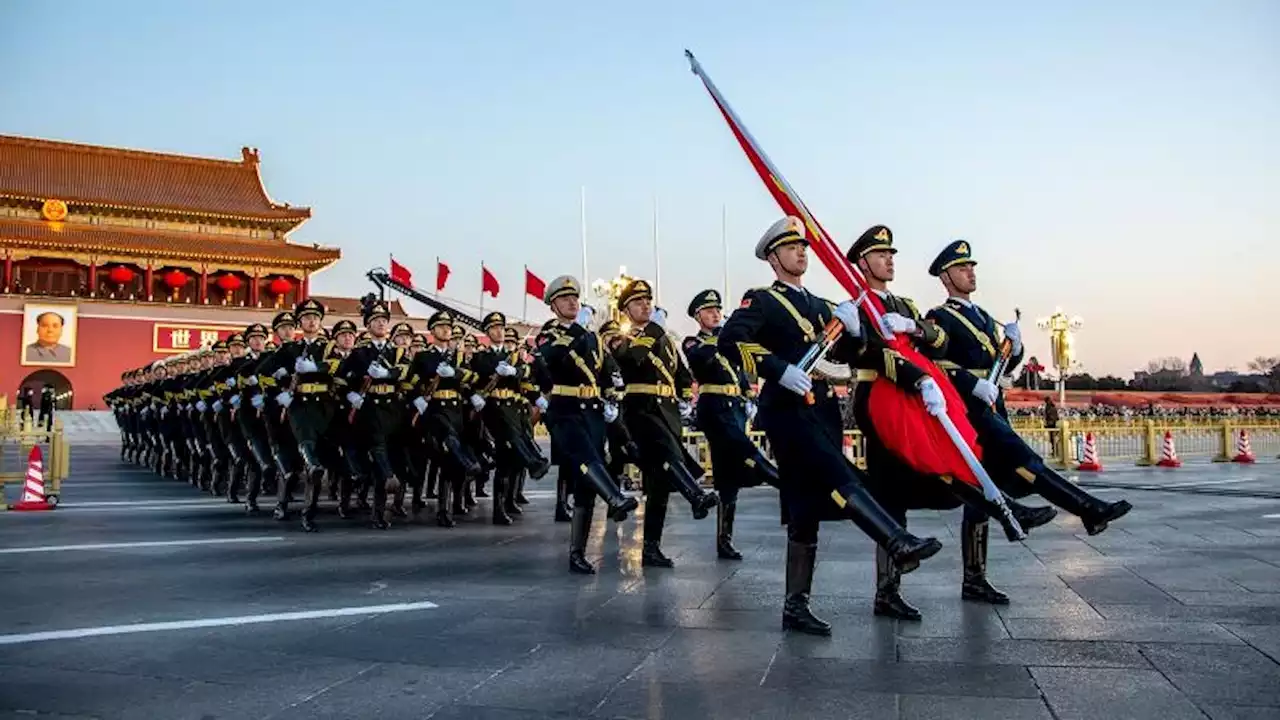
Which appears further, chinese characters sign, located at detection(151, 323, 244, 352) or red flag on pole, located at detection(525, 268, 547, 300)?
chinese characters sign, located at detection(151, 323, 244, 352)

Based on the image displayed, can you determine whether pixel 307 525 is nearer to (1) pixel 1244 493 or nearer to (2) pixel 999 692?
(2) pixel 999 692

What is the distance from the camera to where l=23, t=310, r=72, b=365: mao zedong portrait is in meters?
39.3

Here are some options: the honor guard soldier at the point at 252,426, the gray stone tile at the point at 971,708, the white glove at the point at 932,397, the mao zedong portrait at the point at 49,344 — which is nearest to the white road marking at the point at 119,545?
the honor guard soldier at the point at 252,426

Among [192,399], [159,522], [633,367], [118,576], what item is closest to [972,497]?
[633,367]

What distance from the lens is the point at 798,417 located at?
4930 mm

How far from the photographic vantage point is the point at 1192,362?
102000 millimetres

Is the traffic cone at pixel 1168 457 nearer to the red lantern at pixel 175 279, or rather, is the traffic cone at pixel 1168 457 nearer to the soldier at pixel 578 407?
the soldier at pixel 578 407

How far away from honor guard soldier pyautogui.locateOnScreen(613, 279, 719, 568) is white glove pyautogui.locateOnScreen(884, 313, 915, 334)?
240 cm

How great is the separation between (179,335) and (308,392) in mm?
36411

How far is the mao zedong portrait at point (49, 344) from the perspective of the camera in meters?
39.3

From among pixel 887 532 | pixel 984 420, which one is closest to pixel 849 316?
pixel 887 532

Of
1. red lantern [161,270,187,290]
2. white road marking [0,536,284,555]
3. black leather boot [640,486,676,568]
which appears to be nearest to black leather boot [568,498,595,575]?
black leather boot [640,486,676,568]

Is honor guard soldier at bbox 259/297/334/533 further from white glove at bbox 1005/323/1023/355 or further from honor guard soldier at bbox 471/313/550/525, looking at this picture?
white glove at bbox 1005/323/1023/355

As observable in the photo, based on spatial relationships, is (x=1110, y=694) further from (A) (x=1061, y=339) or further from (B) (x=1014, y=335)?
(A) (x=1061, y=339)
